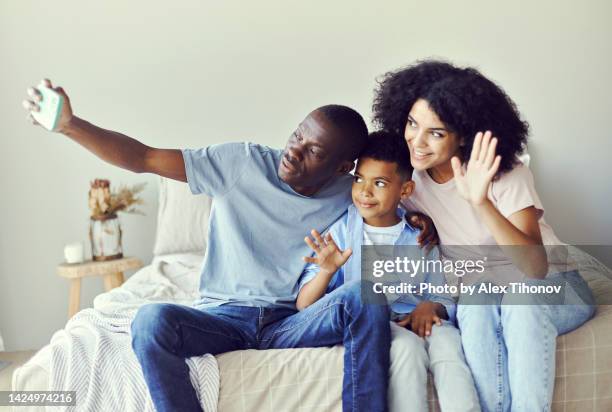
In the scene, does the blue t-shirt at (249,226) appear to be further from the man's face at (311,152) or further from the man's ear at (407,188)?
the man's ear at (407,188)

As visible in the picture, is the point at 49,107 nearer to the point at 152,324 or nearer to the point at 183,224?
the point at 152,324

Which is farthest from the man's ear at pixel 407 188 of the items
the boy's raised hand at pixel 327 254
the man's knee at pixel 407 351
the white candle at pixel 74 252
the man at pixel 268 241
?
the white candle at pixel 74 252

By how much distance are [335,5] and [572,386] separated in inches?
88.8

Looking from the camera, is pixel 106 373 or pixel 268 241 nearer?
pixel 106 373

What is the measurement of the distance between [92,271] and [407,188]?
5.45 feet

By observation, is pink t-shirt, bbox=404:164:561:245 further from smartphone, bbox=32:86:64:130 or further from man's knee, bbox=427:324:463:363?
smartphone, bbox=32:86:64:130

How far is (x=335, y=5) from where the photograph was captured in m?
3.14

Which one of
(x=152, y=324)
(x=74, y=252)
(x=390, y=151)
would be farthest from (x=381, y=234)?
(x=74, y=252)

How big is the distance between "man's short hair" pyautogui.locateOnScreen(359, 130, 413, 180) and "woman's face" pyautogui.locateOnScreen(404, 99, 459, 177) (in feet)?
0.15

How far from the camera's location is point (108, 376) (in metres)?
1.36

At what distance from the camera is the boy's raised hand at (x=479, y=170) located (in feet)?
4.39

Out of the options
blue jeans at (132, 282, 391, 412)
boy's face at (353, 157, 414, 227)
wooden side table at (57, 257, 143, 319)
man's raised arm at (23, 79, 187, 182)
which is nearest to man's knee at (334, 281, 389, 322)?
blue jeans at (132, 282, 391, 412)

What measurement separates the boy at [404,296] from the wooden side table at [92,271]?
1465 mm

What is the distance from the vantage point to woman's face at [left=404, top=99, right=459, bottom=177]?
1518mm
